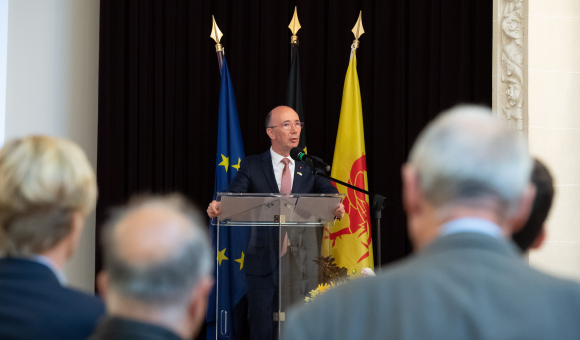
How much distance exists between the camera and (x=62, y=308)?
1158mm

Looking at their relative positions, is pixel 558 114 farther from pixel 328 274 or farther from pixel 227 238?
pixel 227 238

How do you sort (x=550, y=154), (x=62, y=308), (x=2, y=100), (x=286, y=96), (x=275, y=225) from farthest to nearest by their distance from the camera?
1. (x=286, y=96)
2. (x=550, y=154)
3. (x=2, y=100)
4. (x=275, y=225)
5. (x=62, y=308)

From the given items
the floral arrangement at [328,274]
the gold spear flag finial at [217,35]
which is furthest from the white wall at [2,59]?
the floral arrangement at [328,274]

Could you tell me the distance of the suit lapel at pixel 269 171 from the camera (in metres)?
4.29

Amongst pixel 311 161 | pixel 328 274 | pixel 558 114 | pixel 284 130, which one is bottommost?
pixel 328 274

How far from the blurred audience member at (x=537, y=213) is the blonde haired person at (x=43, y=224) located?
3.10ft

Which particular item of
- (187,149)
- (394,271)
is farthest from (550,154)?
(394,271)

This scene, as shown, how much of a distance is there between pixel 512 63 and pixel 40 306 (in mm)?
4286

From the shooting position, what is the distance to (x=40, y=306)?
115 centimetres

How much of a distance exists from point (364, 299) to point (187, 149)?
4.47m

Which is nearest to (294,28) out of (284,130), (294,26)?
(294,26)

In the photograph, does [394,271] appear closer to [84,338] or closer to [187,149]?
[84,338]

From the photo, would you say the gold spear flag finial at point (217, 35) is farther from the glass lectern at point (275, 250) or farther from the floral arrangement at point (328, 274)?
the floral arrangement at point (328, 274)

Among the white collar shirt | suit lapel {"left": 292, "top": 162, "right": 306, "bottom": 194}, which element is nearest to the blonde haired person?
suit lapel {"left": 292, "top": 162, "right": 306, "bottom": 194}
